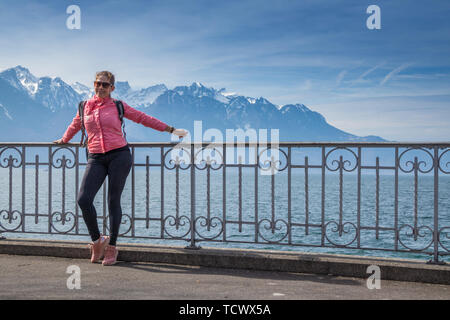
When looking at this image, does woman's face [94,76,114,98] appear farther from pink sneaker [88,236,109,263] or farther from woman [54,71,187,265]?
pink sneaker [88,236,109,263]

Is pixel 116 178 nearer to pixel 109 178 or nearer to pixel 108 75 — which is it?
pixel 109 178

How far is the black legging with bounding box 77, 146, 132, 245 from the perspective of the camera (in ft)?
16.7

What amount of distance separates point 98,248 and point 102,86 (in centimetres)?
179

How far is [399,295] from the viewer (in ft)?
14.1

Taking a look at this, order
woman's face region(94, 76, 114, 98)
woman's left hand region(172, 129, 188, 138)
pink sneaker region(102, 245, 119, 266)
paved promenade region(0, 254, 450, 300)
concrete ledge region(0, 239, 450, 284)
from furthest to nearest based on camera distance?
pink sneaker region(102, 245, 119, 266)
woman's left hand region(172, 129, 188, 138)
woman's face region(94, 76, 114, 98)
concrete ledge region(0, 239, 450, 284)
paved promenade region(0, 254, 450, 300)

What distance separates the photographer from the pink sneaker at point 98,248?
5414 millimetres

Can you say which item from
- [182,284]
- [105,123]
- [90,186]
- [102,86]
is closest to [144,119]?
[105,123]

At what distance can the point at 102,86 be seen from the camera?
16.6 feet

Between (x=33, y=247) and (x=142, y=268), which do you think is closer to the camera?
(x=142, y=268)

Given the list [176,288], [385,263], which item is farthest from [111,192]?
[385,263]

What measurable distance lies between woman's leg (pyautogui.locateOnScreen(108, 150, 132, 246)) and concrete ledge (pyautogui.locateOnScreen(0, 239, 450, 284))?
0.66 meters

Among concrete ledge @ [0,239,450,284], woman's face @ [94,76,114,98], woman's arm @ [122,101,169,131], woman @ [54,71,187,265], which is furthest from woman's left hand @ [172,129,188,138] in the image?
concrete ledge @ [0,239,450,284]
